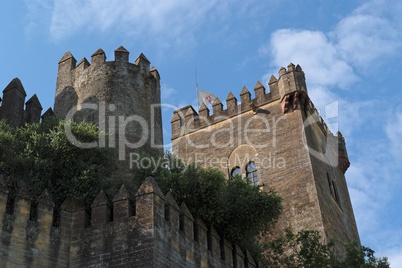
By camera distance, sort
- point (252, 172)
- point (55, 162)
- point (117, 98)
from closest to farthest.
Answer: point (55, 162), point (117, 98), point (252, 172)

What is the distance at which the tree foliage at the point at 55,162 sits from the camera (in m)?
Result: 14.8

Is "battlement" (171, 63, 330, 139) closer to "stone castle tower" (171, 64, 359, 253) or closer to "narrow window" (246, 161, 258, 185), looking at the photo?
"stone castle tower" (171, 64, 359, 253)

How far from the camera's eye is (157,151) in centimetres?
1911

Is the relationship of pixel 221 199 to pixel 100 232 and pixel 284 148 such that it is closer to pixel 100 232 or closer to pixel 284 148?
pixel 100 232

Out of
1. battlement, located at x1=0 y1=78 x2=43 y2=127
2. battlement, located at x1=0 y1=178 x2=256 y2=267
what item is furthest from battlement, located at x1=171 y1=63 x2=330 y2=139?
battlement, located at x1=0 y1=178 x2=256 y2=267

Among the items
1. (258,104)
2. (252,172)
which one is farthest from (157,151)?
(258,104)

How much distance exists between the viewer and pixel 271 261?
19609 mm

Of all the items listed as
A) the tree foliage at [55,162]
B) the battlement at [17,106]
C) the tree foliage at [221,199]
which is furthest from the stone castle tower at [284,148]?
the battlement at [17,106]

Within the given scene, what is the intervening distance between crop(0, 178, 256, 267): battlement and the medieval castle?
2 cm

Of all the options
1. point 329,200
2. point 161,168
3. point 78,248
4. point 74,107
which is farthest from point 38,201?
point 329,200

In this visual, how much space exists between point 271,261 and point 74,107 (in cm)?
804

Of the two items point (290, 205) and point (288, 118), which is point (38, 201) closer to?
point (290, 205)

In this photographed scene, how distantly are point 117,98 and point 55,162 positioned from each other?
4.70m

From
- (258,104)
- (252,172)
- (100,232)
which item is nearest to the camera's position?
(100,232)
